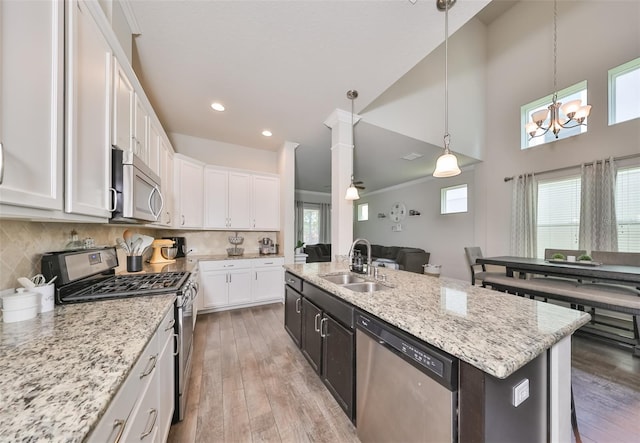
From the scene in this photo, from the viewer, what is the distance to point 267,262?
3.77 m

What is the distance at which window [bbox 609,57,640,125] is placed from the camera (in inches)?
124

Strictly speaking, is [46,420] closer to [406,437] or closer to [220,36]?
[406,437]

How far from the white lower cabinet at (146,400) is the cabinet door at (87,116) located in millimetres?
713

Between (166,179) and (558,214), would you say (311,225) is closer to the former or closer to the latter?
(166,179)

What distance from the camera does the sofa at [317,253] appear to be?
21.0 ft

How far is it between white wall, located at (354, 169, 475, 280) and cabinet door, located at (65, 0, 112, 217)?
621 centimetres

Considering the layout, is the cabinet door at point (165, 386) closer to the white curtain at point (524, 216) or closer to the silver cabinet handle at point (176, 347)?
the silver cabinet handle at point (176, 347)

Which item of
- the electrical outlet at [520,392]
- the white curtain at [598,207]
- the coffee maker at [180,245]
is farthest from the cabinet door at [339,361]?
the white curtain at [598,207]

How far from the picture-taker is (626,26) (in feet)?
10.6

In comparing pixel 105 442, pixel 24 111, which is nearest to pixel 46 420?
pixel 105 442

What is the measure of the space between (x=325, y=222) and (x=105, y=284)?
23.8ft

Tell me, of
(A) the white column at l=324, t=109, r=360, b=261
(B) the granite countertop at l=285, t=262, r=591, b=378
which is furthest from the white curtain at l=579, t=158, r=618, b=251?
(A) the white column at l=324, t=109, r=360, b=261

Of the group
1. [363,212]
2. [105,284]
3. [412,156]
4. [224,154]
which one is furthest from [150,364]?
[363,212]

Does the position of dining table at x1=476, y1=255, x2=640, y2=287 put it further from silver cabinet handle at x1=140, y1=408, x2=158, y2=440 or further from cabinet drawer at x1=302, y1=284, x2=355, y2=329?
silver cabinet handle at x1=140, y1=408, x2=158, y2=440
